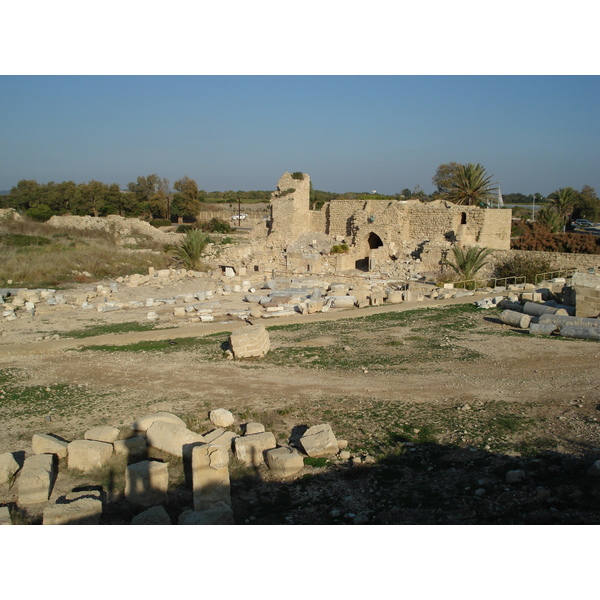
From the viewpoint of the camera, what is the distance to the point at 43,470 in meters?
5.07

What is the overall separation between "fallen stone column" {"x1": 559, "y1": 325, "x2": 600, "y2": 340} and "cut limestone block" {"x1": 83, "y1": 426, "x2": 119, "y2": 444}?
819 cm

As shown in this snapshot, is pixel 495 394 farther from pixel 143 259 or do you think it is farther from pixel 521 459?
pixel 143 259

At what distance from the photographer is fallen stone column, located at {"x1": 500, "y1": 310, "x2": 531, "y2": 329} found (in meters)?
10.8

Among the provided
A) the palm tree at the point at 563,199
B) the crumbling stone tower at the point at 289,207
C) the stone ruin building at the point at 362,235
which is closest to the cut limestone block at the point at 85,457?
the stone ruin building at the point at 362,235

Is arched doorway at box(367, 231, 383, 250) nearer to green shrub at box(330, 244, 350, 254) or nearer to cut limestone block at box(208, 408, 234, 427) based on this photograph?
green shrub at box(330, 244, 350, 254)

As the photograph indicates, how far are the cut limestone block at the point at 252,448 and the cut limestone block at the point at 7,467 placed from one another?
87.6 inches

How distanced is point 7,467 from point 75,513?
143cm

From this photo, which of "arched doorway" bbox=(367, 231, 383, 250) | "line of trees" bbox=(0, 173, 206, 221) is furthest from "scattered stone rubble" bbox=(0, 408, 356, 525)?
"line of trees" bbox=(0, 173, 206, 221)

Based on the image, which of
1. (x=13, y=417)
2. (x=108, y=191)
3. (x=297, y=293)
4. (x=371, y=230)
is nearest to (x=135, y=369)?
(x=13, y=417)

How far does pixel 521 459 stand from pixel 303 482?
7.02ft

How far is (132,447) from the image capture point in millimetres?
5727

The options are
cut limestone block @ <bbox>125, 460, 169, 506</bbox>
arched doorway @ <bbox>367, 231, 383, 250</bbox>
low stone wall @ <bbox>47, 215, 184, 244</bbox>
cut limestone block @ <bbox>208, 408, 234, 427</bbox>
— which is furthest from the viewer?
low stone wall @ <bbox>47, 215, 184, 244</bbox>

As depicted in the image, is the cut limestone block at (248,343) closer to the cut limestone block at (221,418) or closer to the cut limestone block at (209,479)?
the cut limestone block at (221,418)

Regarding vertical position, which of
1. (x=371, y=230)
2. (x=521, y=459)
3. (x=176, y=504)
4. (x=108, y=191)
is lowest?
(x=176, y=504)
